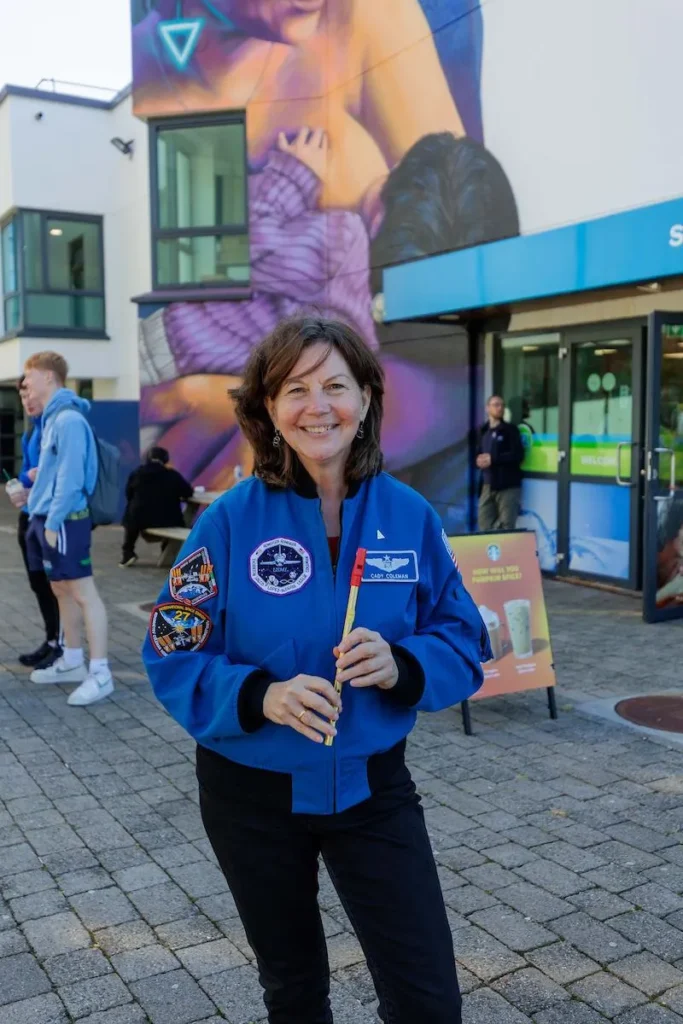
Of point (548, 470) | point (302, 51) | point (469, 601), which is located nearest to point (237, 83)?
point (302, 51)

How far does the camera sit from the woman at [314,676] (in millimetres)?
1927

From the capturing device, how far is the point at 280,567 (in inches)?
78.5

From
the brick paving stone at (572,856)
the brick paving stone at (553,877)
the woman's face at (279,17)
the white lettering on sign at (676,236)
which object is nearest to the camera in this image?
the brick paving stone at (553,877)

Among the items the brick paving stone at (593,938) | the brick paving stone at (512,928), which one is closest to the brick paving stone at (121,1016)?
the brick paving stone at (512,928)

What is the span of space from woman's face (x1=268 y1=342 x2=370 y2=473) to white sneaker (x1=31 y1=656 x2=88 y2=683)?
457 cm

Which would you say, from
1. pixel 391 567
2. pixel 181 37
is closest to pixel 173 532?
pixel 181 37

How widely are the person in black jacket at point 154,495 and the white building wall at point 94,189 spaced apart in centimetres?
592

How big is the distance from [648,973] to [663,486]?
17.7ft

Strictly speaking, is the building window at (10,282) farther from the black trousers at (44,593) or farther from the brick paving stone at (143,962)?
the brick paving stone at (143,962)

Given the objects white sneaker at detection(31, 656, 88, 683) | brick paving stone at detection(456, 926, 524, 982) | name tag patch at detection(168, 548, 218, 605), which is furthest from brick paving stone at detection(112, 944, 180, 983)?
white sneaker at detection(31, 656, 88, 683)

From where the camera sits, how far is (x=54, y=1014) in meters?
2.77

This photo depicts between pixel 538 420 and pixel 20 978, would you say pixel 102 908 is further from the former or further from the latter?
pixel 538 420

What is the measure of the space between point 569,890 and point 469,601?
1797mm

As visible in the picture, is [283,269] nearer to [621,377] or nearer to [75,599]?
[621,377]
